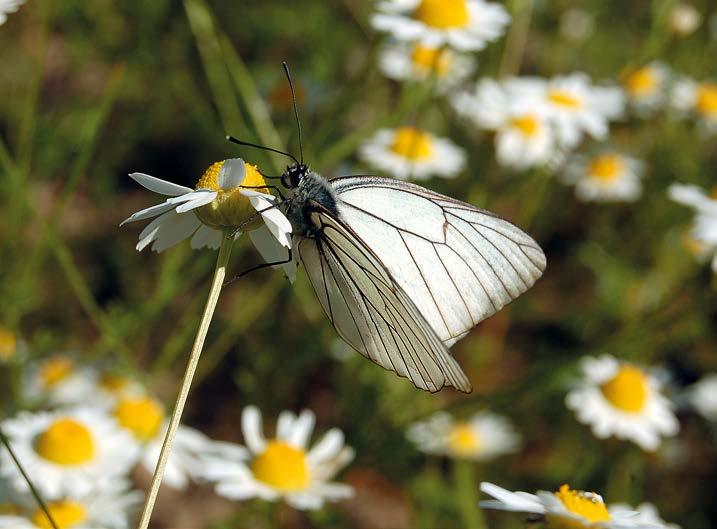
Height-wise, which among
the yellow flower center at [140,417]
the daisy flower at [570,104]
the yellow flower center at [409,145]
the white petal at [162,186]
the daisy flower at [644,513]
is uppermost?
the daisy flower at [570,104]

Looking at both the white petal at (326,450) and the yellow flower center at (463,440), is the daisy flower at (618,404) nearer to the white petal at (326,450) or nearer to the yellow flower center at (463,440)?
the yellow flower center at (463,440)

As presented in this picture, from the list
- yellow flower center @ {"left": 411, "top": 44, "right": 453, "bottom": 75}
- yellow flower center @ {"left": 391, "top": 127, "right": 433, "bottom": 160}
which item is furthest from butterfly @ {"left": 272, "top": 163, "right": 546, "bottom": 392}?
yellow flower center @ {"left": 411, "top": 44, "right": 453, "bottom": 75}

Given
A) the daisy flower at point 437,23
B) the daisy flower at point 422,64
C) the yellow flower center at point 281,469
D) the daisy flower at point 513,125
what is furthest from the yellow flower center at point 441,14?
the yellow flower center at point 281,469

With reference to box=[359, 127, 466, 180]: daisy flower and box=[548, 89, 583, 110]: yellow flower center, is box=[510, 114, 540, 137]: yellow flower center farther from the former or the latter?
box=[359, 127, 466, 180]: daisy flower

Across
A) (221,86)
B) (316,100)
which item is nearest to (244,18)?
(316,100)

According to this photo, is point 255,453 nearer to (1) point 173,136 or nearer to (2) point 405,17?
(2) point 405,17
